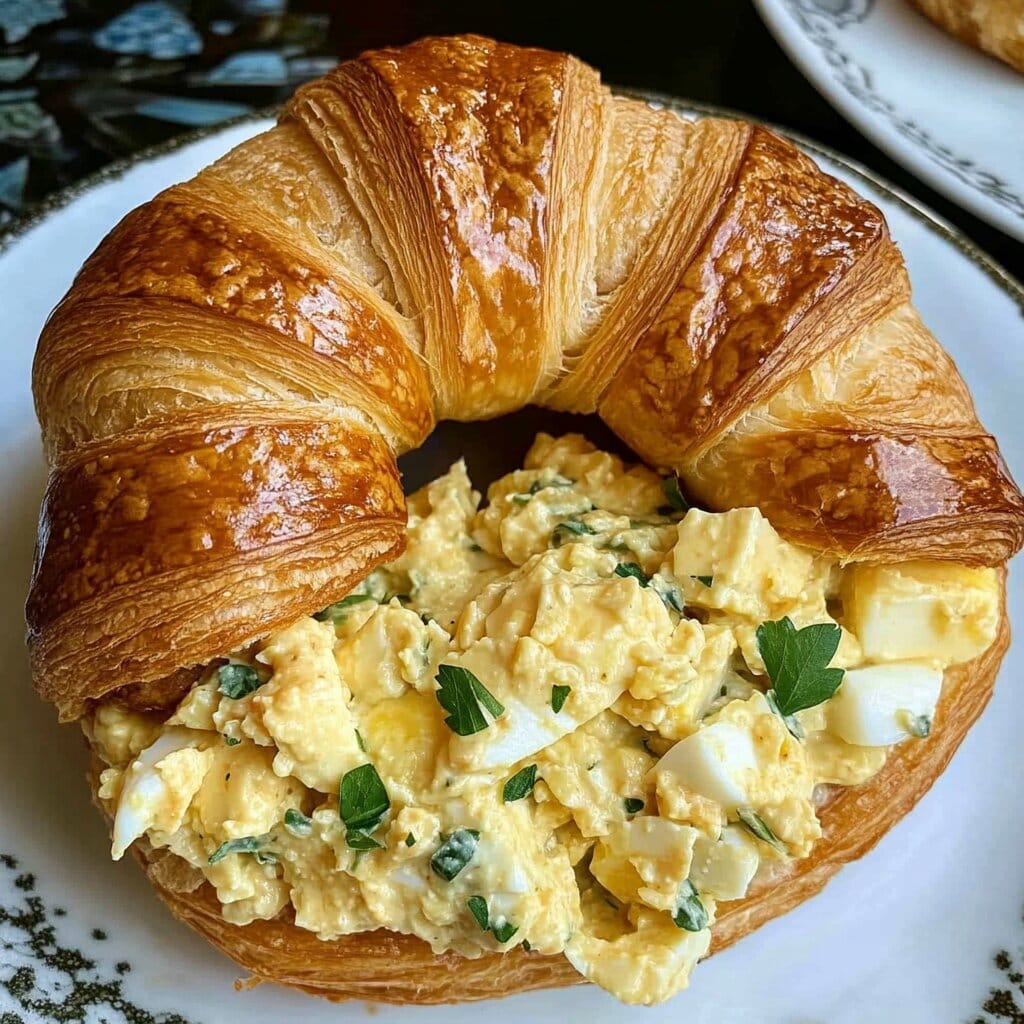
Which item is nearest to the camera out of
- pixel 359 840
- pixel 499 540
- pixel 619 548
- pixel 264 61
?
pixel 359 840

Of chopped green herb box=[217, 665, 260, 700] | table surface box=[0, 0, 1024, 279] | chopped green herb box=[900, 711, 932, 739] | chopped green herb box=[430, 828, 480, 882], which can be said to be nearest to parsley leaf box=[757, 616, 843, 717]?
chopped green herb box=[900, 711, 932, 739]

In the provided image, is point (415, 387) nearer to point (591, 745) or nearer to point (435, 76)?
point (435, 76)

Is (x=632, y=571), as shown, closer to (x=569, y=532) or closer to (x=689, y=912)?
(x=569, y=532)

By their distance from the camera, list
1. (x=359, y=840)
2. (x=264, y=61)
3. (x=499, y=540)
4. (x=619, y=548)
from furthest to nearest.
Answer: (x=264, y=61) < (x=499, y=540) < (x=619, y=548) < (x=359, y=840)

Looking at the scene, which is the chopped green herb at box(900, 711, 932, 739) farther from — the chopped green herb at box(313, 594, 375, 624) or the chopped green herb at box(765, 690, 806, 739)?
the chopped green herb at box(313, 594, 375, 624)

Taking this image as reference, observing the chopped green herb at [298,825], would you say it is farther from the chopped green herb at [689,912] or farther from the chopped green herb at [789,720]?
the chopped green herb at [789,720]

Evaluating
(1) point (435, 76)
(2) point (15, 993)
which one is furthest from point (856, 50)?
(2) point (15, 993)

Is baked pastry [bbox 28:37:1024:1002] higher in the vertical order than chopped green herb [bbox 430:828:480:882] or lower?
higher

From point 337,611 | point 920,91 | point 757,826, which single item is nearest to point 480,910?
point 757,826
